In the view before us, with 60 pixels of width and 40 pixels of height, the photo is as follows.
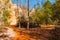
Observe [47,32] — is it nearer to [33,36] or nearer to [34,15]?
[33,36]

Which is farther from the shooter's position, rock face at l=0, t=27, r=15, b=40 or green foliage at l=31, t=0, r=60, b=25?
green foliage at l=31, t=0, r=60, b=25

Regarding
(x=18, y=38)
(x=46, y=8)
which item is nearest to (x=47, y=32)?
(x=18, y=38)

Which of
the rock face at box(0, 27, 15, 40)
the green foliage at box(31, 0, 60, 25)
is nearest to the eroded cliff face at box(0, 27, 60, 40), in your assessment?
the rock face at box(0, 27, 15, 40)

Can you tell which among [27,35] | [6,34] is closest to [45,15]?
[27,35]

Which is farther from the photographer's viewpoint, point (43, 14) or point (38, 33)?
point (43, 14)

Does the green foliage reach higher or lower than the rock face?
higher

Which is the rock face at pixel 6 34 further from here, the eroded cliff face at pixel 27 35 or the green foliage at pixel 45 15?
the green foliage at pixel 45 15

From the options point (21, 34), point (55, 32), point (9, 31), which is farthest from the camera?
point (55, 32)

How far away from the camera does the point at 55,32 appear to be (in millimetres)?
12039

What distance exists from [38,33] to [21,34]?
114cm

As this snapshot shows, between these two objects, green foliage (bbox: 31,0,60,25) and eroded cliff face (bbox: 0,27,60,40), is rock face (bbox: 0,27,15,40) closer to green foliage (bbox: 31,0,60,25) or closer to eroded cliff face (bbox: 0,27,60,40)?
eroded cliff face (bbox: 0,27,60,40)

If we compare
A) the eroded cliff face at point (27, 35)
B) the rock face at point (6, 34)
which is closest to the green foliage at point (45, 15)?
the eroded cliff face at point (27, 35)

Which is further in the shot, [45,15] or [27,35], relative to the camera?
[45,15]

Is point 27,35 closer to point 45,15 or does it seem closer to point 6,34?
point 6,34
